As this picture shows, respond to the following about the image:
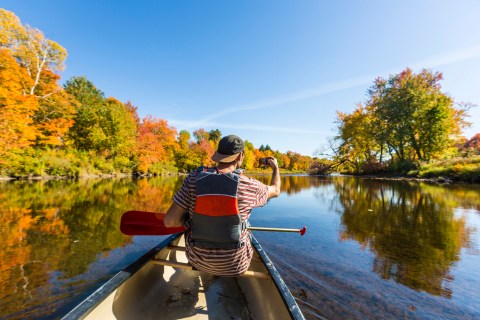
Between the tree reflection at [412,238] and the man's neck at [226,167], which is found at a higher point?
the man's neck at [226,167]

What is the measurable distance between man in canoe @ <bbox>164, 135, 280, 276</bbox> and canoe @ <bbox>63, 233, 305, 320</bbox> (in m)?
0.40

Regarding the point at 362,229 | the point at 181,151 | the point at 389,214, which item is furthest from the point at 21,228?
the point at 181,151

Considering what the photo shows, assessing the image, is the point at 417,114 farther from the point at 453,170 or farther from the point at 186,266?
the point at 186,266

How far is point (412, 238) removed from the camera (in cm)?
508

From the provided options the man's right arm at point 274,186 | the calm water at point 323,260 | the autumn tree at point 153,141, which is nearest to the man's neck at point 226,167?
the man's right arm at point 274,186

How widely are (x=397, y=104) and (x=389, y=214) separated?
21.7m

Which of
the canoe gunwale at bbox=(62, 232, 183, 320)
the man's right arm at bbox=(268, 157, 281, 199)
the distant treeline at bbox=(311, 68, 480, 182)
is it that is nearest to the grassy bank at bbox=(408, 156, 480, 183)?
the distant treeline at bbox=(311, 68, 480, 182)

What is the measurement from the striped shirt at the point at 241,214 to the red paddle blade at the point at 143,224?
1138 millimetres

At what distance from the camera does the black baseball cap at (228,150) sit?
1.77 meters

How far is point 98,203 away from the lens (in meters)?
8.78

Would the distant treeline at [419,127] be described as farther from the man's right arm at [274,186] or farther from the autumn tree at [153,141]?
the autumn tree at [153,141]

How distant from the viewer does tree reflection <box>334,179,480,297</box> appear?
135 inches

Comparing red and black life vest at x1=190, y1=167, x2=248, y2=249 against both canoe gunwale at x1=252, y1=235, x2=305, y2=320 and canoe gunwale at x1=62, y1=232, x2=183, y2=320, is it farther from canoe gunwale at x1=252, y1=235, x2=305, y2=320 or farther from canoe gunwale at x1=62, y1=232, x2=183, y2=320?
canoe gunwale at x1=62, y1=232, x2=183, y2=320

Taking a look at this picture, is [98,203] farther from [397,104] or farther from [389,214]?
[397,104]
